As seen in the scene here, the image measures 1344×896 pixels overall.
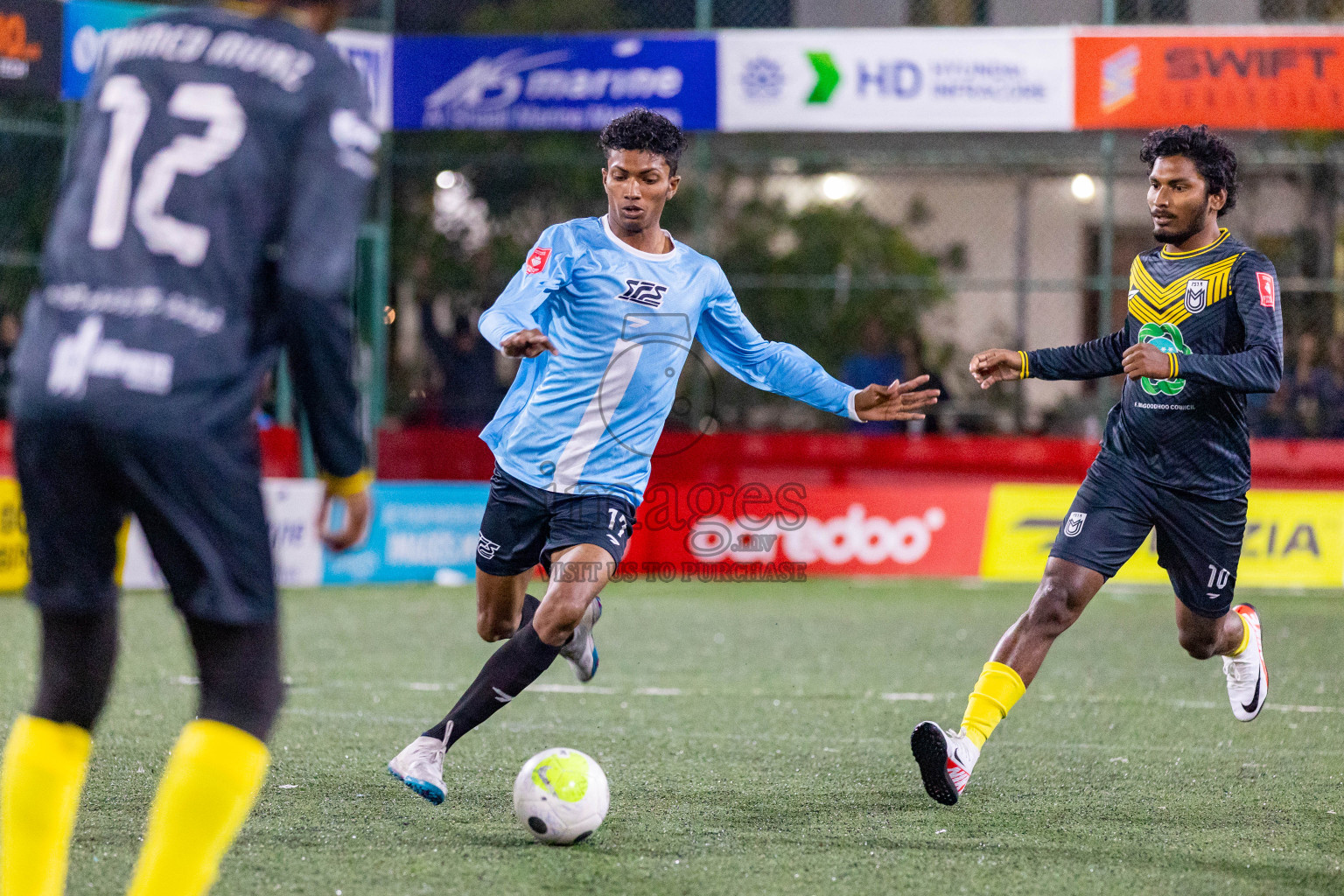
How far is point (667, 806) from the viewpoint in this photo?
187 inches

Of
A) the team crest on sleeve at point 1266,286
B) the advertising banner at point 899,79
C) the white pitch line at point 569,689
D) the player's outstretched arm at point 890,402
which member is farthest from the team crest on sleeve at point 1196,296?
the advertising banner at point 899,79

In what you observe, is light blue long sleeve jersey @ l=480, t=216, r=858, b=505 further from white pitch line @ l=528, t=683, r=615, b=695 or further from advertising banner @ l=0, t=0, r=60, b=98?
advertising banner @ l=0, t=0, r=60, b=98

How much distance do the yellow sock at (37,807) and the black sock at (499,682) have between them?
70.9 inches

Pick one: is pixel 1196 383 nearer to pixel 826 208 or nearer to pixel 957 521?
pixel 957 521

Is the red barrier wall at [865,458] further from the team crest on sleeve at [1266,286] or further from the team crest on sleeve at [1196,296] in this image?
the team crest on sleeve at [1266,286]

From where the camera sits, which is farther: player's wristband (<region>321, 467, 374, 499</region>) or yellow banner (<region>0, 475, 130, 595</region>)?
yellow banner (<region>0, 475, 130, 595</region>)

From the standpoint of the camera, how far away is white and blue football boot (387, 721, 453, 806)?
177 inches

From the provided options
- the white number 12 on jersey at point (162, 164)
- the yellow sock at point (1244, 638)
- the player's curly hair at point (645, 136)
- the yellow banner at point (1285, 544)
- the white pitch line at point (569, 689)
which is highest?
the player's curly hair at point (645, 136)

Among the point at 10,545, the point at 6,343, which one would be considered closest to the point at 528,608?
the point at 10,545

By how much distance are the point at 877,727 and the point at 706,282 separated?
224 cm

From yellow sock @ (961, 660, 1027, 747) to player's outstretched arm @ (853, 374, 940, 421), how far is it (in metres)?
0.89

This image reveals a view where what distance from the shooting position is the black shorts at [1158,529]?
503cm

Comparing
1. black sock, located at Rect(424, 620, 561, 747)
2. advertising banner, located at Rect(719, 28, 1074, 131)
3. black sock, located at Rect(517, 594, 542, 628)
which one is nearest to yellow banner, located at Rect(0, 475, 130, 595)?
black sock, located at Rect(517, 594, 542, 628)

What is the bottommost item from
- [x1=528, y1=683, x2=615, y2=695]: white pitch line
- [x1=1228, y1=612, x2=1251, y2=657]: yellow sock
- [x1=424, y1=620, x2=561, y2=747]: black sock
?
[x1=528, y1=683, x2=615, y2=695]: white pitch line
